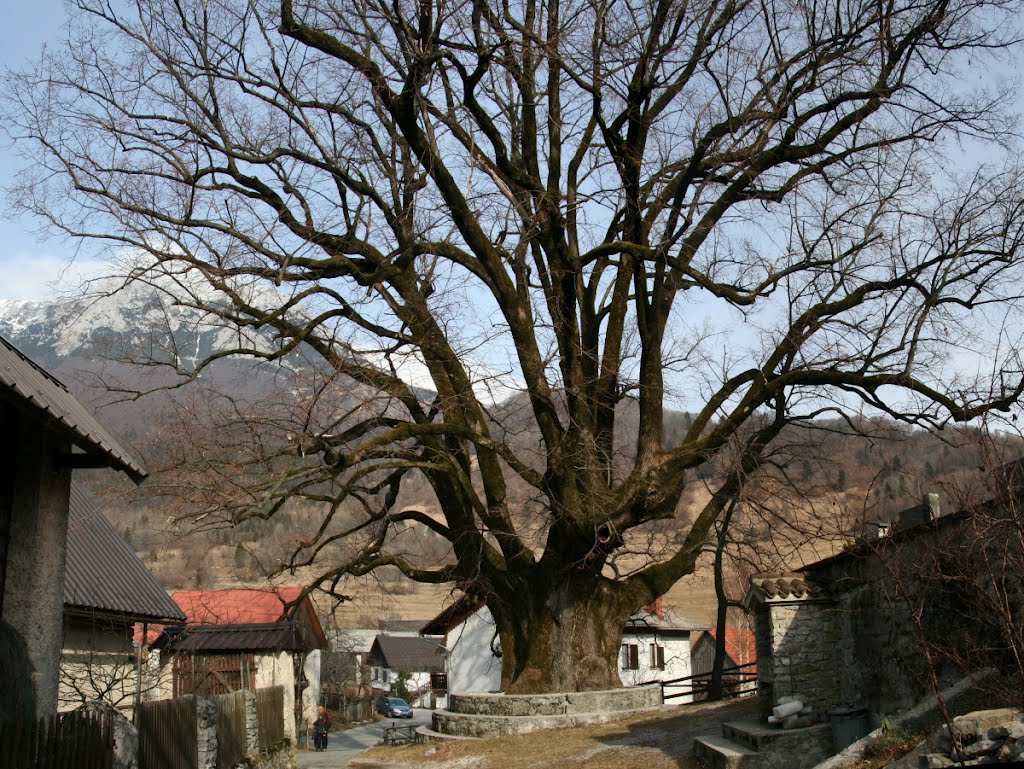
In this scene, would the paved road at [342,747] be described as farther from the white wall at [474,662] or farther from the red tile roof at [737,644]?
the red tile roof at [737,644]

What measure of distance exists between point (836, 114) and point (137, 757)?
14.7m

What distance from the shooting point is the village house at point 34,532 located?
8203 millimetres

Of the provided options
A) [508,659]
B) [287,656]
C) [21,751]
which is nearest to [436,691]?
[287,656]

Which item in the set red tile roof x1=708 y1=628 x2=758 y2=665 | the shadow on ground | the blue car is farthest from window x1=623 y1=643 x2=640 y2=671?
the shadow on ground

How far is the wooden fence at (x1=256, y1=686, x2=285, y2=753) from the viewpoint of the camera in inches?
776

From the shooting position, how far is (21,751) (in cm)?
756

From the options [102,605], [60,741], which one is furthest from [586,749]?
[102,605]

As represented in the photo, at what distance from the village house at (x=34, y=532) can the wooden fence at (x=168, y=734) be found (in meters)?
3.01

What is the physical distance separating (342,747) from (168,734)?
842 inches

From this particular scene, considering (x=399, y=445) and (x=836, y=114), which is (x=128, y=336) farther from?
(x=836, y=114)

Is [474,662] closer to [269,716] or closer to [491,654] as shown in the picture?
[491,654]

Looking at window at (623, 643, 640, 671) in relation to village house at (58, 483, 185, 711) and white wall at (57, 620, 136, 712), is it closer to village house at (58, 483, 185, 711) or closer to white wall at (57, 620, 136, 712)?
village house at (58, 483, 185, 711)

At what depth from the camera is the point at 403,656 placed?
246 ft

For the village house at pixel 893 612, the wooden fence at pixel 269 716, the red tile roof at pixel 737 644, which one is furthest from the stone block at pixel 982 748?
the red tile roof at pixel 737 644
